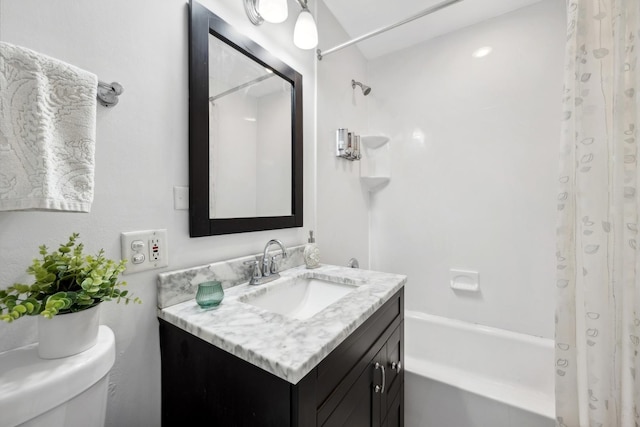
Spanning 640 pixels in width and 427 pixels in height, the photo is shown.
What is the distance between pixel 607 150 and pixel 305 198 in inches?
45.3

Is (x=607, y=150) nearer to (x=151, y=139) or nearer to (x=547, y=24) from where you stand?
(x=547, y=24)

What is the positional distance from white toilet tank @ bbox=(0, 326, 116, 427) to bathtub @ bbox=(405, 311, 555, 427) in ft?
4.09

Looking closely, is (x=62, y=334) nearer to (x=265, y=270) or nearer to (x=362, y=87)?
(x=265, y=270)

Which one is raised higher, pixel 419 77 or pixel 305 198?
pixel 419 77

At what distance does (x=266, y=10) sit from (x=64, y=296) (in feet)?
3.63

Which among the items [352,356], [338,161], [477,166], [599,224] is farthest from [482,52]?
[352,356]

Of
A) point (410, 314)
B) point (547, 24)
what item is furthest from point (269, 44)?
point (410, 314)

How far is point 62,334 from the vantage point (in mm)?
462

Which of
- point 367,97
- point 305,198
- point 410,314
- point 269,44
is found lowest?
point 410,314

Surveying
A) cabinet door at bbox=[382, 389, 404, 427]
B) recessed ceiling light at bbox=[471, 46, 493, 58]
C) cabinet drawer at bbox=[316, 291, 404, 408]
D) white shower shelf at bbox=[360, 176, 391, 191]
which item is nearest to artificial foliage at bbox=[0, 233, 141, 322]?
cabinet drawer at bbox=[316, 291, 404, 408]

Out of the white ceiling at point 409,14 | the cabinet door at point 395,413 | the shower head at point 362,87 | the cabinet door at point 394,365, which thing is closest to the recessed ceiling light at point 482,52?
the white ceiling at point 409,14

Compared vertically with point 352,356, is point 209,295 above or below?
above

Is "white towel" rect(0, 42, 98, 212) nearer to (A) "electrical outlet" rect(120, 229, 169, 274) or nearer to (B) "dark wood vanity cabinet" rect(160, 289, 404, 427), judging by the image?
(A) "electrical outlet" rect(120, 229, 169, 274)

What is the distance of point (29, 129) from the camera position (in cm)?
45
